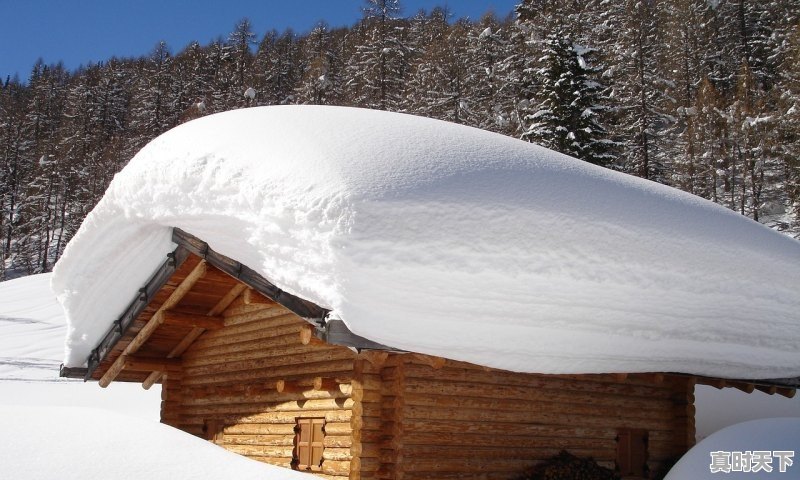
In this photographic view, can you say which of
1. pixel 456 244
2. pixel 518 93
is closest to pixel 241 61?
pixel 518 93

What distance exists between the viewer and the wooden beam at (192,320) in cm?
902

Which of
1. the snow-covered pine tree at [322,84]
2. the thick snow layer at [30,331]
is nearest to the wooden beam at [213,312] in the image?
the thick snow layer at [30,331]

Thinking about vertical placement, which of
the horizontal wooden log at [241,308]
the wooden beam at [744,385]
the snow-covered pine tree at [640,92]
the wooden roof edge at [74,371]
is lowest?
the wooden roof edge at [74,371]

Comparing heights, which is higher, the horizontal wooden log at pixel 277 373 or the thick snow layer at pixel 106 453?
the horizontal wooden log at pixel 277 373

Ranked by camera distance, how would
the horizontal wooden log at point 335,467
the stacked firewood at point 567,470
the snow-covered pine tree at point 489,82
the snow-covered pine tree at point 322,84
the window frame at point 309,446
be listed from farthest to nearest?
the snow-covered pine tree at point 322,84, the snow-covered pine tree at point 489,82, the window frame at point 309,446, the stacked firewood at point 567,470, the horizontal wooden log at point 335,467

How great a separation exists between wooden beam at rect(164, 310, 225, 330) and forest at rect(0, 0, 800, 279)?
1469 centimetres

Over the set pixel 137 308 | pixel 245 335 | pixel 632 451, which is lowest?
pixel 632 451

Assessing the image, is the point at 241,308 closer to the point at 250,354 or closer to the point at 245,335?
the point at 245,335

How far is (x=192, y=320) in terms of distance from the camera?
9438 millimetres

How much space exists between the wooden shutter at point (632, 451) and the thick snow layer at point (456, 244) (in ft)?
4.74

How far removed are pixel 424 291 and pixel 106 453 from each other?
281 cm

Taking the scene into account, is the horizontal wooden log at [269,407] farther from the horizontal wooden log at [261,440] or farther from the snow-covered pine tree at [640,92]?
the snow-covered pine tree at [640,92]

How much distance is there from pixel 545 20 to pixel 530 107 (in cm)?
550

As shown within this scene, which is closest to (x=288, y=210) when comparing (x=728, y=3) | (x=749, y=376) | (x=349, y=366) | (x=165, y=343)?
(x=349, y=366)
